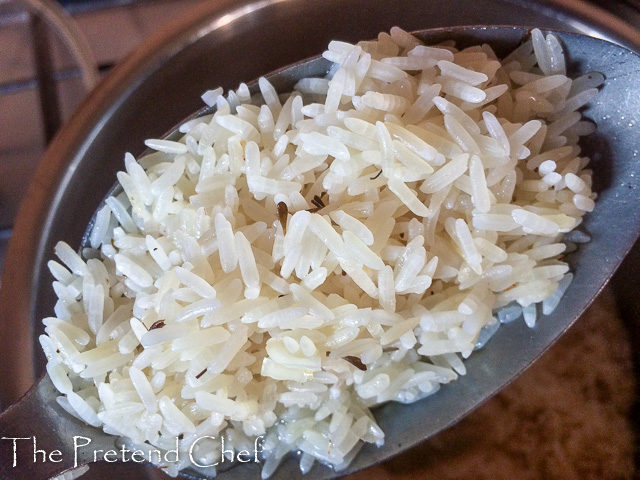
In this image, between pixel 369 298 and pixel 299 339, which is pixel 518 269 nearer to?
pixel 369 298

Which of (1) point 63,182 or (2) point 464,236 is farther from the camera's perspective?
(1) point 63,182

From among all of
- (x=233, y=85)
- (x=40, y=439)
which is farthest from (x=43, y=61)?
(x=40, y=439)

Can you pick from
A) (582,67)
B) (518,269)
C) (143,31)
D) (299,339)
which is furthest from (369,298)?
(143,31)

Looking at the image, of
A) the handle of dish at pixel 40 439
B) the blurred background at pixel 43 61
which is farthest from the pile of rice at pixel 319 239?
the blurred background at pixel 43 61

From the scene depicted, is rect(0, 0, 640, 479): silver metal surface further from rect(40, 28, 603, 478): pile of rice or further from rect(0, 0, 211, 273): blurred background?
rect(0, 0, 211, 273): blurred background

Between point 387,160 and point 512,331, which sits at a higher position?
point 387,160

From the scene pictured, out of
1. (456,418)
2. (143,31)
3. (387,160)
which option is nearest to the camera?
(387,160)
